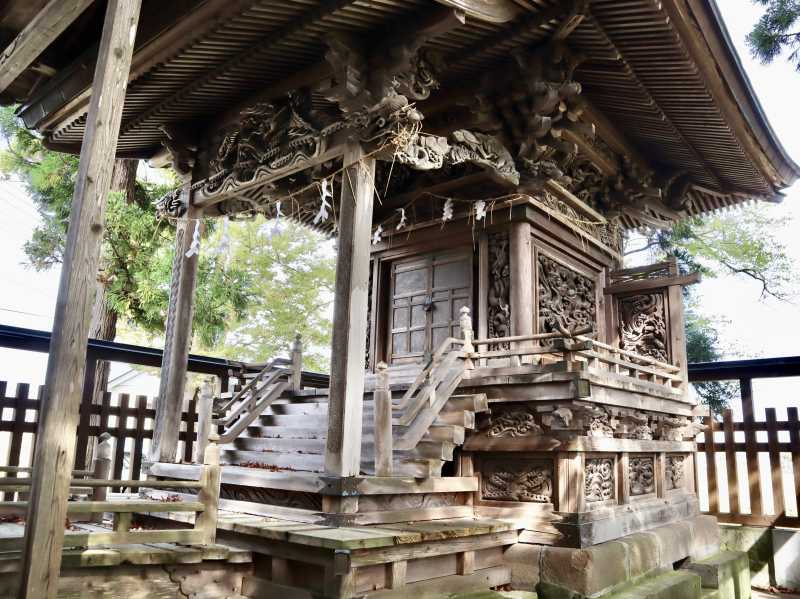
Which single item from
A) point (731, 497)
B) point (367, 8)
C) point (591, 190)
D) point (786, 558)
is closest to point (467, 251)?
point (591, 190)

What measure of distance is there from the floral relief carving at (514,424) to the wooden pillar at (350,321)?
1710mm

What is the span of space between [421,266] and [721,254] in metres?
14.4

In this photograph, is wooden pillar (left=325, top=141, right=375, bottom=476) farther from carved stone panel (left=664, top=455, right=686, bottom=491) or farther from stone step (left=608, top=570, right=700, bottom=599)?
carved stone panel (left=664, top=455, right=686, bottom=491)

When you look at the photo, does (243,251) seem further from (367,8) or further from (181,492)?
(367,8)

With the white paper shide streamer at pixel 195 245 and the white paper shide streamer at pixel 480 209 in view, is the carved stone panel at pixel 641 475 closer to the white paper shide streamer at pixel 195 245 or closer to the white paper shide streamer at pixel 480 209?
the white paper shide streamer at pixel 480 209

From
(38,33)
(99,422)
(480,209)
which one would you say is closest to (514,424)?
(480,209)

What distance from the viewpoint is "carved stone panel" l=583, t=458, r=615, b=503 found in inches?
273

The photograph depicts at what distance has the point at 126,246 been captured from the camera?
1174 cm

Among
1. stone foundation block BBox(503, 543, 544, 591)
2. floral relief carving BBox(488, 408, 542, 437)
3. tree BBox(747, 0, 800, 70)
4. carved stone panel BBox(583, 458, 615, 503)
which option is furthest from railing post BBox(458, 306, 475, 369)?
tree BBox(747, 0, 800, 70)

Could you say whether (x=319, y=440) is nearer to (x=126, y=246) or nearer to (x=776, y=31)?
(x=126, y=246)

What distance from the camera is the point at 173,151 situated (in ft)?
28.3

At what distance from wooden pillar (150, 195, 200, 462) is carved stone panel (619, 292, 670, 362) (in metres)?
6.50

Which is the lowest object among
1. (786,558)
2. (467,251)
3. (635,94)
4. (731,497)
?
(786,558)

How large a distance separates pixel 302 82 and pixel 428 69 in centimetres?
137
